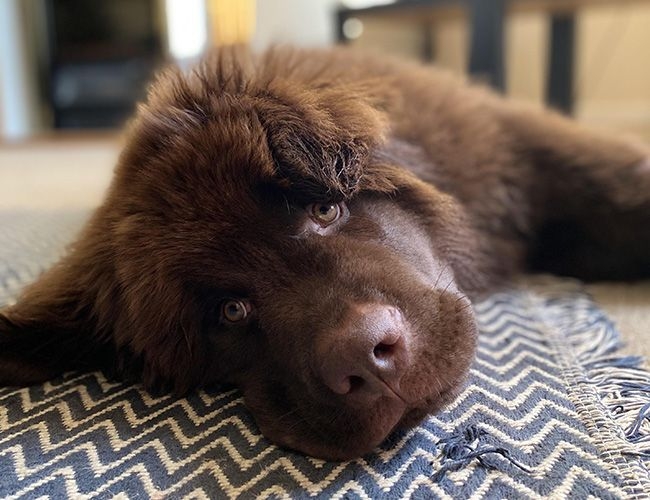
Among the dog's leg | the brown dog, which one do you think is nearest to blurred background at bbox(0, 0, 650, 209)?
the dog's leg

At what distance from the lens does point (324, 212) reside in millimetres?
1175

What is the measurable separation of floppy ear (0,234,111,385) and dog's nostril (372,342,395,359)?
2.01 ft

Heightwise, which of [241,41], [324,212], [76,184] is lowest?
[76,184]

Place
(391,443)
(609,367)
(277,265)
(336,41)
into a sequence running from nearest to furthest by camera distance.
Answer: (391,443), (277,265), (609,367), (336,41)

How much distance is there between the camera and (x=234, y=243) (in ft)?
3.67

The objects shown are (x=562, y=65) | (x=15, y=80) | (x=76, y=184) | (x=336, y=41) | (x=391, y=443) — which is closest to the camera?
(x=391, y=443)

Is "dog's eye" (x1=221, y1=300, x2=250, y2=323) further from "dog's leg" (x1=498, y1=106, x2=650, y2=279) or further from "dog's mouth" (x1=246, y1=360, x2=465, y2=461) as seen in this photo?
"dog's leg" (x1=498, y1=106, x2=650, y2=279)

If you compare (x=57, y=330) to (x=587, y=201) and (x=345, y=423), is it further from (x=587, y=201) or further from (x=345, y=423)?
(x=587, y=201)

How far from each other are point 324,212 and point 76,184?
117 inches

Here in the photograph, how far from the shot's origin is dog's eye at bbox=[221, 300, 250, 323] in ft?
3.85

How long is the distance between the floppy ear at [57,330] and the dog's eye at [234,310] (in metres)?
0.25

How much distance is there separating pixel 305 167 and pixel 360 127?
17cm

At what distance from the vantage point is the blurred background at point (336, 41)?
425 centimetres

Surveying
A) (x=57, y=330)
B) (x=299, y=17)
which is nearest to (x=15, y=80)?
(x=299, y=17)
